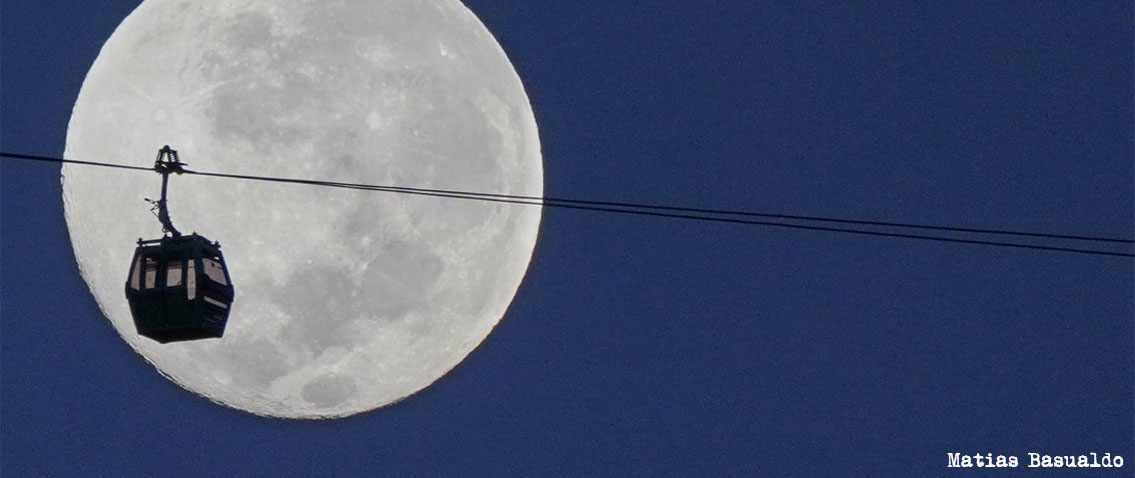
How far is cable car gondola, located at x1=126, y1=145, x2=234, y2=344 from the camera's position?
23297 millimetres

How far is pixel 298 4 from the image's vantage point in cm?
2767

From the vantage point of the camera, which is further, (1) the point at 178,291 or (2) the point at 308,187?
(2) the point at 308,187

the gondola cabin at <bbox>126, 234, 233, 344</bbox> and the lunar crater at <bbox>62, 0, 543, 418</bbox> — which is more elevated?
the lunar crater at <bbox>62, 0, 543, 418</bbox>

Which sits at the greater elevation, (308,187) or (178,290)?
(308,187)

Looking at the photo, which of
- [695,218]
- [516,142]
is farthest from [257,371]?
[695,218]

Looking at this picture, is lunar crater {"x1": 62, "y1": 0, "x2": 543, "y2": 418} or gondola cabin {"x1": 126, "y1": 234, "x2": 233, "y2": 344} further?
lunar crater {"x1": 62, "y1": 0, "x2": 543, "y2": 418}

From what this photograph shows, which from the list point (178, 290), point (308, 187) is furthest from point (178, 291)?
point (308, 187)

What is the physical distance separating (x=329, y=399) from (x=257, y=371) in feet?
3.52

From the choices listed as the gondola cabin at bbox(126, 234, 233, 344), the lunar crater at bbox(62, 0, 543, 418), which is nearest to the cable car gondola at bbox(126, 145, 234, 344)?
the gondola cabin at bbox(126, 234, 233, 344)

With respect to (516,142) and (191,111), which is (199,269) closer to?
(191,111)

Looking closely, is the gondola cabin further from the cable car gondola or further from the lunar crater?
the lunar crater

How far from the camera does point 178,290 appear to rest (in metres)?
23.3

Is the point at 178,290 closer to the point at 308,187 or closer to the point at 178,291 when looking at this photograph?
the point at 178,291

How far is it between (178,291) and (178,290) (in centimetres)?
1
